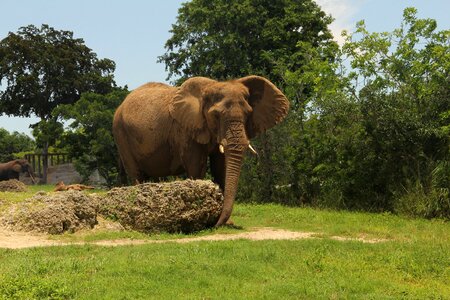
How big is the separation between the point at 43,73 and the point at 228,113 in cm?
3423

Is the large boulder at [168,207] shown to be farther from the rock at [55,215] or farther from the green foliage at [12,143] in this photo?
the green foliage at [12,143]

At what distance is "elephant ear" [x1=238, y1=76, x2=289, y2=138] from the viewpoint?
13781mm

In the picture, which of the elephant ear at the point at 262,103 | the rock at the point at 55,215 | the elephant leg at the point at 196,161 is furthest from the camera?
the elephant ear at the point at 262,103

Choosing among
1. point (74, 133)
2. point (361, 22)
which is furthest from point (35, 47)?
point (361, 22)

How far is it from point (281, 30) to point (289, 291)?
26.5m

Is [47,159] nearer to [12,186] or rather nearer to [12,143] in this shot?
[12,186]

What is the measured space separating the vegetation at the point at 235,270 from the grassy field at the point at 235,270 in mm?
12

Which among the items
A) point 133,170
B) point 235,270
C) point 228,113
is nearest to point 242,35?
point 133,170

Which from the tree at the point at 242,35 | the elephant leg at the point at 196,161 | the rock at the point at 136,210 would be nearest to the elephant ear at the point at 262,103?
the elephant leg at the point at 196,161

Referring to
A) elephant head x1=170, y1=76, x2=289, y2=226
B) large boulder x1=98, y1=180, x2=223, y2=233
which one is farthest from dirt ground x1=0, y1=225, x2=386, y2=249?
elephant head x1=170, y1=76, x2=289, y2=226

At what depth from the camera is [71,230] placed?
11398mm

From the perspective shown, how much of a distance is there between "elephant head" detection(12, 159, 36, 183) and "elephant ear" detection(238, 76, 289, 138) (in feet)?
87.3

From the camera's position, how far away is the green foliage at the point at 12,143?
57875mm

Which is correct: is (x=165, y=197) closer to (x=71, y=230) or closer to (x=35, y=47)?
(x=71, y=230)
